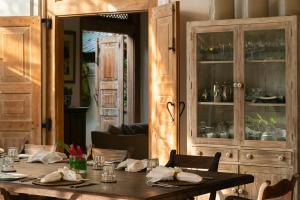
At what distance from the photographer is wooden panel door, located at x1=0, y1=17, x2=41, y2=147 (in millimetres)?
7410

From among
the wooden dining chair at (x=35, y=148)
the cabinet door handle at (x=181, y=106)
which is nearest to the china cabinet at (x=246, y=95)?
the cabinet door handle at (x=181, y=106)

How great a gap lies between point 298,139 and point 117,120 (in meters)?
6.20

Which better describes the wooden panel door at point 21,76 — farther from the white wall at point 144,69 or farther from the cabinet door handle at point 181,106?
the white wall at point 144,69

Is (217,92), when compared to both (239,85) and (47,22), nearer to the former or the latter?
(239,85)

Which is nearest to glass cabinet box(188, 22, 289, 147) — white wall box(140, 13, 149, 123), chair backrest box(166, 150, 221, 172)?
chair backrest box(166, 150, 221, 172)

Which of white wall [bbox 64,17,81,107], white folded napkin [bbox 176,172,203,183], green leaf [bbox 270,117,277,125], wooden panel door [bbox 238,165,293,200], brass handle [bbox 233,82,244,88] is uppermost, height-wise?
white wall [bbox 64,17,81,107]

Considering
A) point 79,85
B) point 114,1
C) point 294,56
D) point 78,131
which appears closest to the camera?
point 294,56

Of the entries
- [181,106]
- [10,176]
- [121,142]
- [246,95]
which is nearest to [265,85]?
[246,95]

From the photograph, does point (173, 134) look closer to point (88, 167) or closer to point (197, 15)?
point (197, 15)

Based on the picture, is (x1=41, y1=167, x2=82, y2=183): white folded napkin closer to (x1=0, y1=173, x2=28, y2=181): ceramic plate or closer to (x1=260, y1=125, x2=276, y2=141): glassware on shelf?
(x1=0, y1=173, x2=28, y2=181): ceramic plate

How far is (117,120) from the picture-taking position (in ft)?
38.4

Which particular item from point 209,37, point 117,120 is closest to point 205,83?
point 209,37

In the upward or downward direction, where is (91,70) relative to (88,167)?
upward

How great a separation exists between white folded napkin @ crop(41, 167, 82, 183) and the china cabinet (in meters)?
2.28
